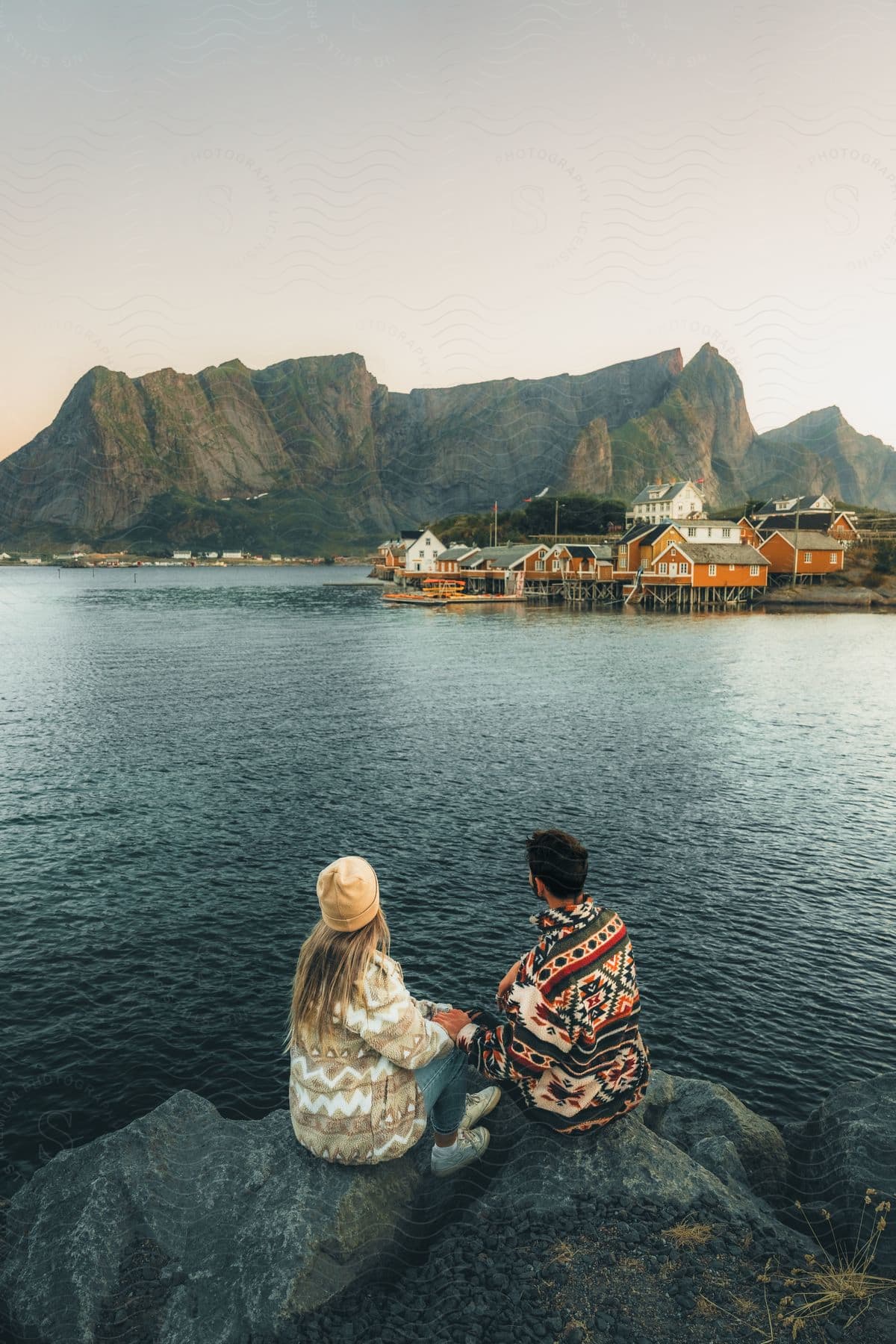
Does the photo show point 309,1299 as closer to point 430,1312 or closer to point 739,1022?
point 430,1312

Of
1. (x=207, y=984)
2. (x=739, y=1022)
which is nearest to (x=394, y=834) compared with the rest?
(x=207, y=984)

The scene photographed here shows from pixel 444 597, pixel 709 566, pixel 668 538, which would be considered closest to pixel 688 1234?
pixel 709 566

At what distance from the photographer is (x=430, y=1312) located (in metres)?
5.16

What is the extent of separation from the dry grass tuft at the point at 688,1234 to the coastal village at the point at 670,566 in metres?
104

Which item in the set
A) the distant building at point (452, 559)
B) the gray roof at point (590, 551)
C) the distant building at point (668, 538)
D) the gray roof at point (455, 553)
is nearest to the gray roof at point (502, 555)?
the distant building at point (452, 559)

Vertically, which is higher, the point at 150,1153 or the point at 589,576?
the point at 589,576

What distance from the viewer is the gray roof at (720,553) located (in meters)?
103

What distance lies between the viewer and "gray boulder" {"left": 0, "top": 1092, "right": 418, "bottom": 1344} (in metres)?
5.33

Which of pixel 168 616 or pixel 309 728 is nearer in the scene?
pixel 309 728

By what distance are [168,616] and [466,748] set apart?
250ft

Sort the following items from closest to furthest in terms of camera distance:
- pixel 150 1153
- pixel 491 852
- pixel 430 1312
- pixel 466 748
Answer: pixel 430 1312, pixel 150 1153, pixel 491 852, pixel 466 748

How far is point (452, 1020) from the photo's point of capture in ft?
20.2

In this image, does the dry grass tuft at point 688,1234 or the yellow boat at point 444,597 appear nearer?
the dry grass tuft at point 688,1234

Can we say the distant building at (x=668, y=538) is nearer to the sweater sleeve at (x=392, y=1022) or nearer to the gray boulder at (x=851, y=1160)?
the gray boulder at (x=851, y=1160)
